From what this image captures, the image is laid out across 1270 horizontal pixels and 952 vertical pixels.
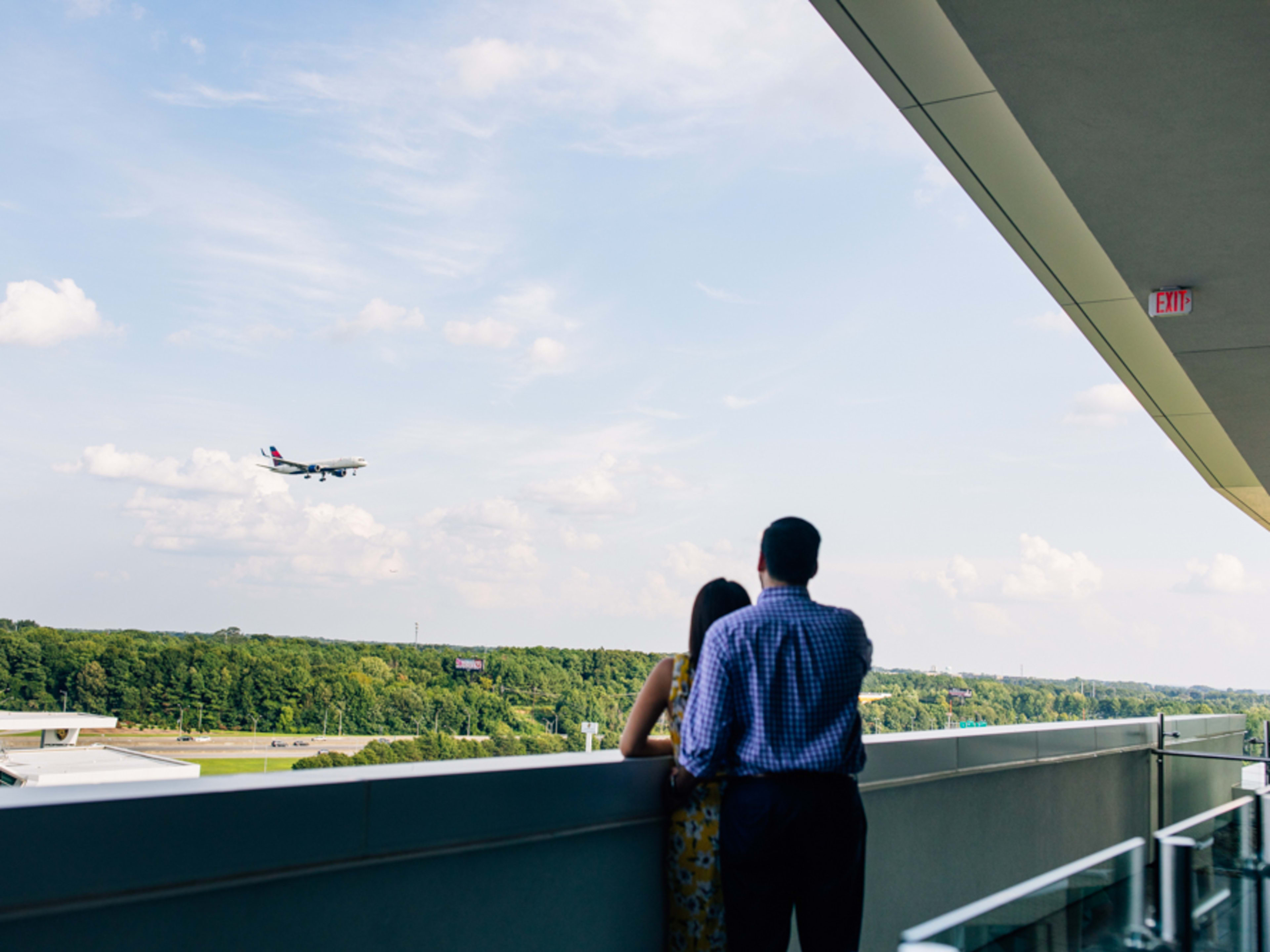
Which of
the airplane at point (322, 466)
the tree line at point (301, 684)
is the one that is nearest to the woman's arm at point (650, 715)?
the tree line at point (301, 684)

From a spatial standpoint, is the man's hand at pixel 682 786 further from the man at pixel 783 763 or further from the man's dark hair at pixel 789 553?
the man's dark hair at pixel 789 553

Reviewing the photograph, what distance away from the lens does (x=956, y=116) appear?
10.7ft

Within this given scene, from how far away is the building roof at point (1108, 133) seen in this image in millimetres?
2473

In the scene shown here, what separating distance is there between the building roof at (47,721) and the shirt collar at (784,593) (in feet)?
10.3

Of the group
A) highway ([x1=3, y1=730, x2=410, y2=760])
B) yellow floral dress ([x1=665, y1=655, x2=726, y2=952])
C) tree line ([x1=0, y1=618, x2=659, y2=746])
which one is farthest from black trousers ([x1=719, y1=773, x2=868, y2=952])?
highway ([x1=3, y1=730, x2=410, y2=760])

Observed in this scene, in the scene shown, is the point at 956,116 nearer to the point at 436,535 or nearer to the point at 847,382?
the point at 436,535

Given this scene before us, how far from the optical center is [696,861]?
93.2 inches

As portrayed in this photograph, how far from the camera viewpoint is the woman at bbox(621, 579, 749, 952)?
2332 mm

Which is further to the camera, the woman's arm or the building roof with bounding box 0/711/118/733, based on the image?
the building roof with bounding box 0/711/118/733

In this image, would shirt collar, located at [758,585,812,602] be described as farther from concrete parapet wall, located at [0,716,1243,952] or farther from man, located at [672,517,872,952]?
concrete parapet wall, located at [0,716,1243,952]

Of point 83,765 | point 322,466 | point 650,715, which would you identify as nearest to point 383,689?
point 83,765

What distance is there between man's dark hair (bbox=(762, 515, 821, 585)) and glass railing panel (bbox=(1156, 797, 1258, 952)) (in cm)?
88

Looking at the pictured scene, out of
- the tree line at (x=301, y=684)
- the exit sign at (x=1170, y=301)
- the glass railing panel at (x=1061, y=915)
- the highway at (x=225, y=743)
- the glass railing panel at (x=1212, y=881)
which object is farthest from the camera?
the highway at (x=225, y=743)

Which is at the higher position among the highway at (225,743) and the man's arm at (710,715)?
the man's arm at (710,715)
